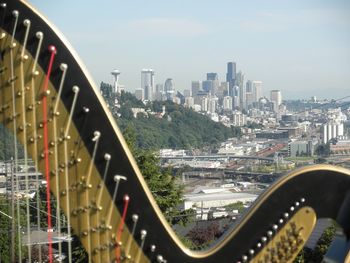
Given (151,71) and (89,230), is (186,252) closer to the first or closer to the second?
(89,230)

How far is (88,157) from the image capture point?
248 cm

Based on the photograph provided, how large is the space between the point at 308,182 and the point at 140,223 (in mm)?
631

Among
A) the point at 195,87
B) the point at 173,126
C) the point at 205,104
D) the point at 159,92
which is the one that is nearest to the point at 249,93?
the point at 195,87

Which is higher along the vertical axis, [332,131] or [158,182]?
[158,182]

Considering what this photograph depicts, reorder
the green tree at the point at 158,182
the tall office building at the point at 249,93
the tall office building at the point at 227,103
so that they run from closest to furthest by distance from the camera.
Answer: the green tree at the point at 158,182, the tall office building at the point at 227,103, the tall office building at the point at 249,93

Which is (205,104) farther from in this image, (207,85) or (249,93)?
(249,93)

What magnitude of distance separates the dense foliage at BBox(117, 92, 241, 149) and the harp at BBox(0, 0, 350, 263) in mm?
65067

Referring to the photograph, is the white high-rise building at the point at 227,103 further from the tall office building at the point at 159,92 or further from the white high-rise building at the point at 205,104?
the tall office building at the point at 159,92

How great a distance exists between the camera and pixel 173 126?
7925cm

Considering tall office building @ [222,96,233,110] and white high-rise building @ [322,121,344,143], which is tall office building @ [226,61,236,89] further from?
white high-rise building @ [322,121,344,143]

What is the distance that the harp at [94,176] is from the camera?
236 centimetres

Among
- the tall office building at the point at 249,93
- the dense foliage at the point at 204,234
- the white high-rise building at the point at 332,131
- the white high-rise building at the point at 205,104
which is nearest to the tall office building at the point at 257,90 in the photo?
the tall office building at the point at 249,93

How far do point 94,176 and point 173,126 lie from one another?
252 ft

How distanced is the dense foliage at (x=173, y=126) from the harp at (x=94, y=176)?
65.1 meters
